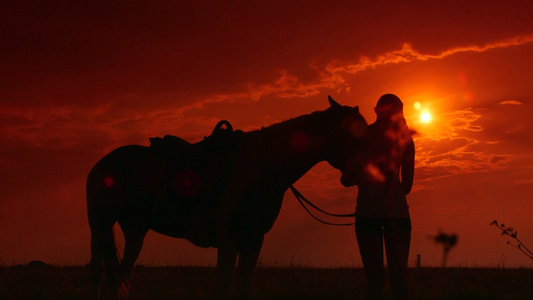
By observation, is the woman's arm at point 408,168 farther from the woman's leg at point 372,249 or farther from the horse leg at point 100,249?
the horse leg at point 100,249

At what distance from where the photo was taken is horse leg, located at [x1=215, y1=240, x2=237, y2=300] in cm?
680

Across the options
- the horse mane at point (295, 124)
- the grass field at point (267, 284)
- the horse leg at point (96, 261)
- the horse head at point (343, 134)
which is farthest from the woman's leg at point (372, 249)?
the horse leg at point (96, 261)

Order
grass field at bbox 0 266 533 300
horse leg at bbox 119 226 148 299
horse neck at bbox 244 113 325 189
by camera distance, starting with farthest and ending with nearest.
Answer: grass field at bbox 0 266 533 300
horse leg at bbox 119 226 148 299
horse neck at bbox 244 113 325 189

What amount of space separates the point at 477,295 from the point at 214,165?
5937mm

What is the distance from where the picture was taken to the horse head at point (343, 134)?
6.64m

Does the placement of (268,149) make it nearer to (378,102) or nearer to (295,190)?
(295,190)

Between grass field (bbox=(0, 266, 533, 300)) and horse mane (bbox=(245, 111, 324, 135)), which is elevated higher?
horse mane (bbox=(245, 111, 324, 135))

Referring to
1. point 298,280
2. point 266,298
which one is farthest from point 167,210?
point 298,280

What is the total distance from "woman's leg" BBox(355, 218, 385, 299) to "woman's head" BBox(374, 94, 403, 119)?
1147mm

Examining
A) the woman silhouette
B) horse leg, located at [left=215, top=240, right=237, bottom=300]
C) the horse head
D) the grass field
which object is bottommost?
the grass field

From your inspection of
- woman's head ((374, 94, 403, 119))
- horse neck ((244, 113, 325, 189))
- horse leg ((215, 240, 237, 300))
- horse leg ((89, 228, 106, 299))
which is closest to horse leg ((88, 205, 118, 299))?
horse leg ((89, 228, 106, 299))

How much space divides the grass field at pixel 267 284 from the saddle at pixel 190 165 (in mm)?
2340

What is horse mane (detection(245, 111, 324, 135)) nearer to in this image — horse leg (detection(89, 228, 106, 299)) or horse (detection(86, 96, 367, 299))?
horse (detection(86, 96, 367, 299))

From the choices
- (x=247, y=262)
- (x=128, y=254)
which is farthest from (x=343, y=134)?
(x=128, y=254)
